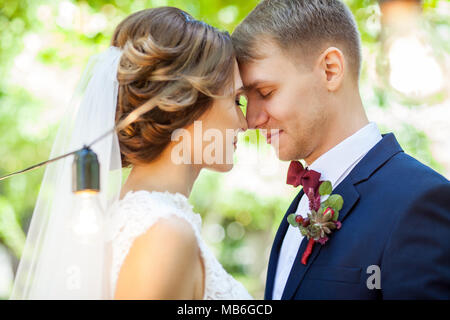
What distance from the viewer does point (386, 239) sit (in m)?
2.57

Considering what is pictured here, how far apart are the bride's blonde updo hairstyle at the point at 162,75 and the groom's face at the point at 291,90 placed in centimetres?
50

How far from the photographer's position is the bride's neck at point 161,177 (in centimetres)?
266

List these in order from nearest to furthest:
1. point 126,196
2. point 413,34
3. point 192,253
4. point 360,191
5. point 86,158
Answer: point 86,158 < point 192,253 < point 126,196 < point 360,191 < point 413,34

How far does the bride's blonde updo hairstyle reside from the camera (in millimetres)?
2588

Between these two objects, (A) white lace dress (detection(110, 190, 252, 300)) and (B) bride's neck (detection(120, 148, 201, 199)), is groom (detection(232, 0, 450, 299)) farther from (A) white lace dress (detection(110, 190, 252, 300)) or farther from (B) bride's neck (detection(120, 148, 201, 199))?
(B) bride's neck (detection(120, 148, 201, 199))

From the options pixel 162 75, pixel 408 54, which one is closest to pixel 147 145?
pixel 162 75

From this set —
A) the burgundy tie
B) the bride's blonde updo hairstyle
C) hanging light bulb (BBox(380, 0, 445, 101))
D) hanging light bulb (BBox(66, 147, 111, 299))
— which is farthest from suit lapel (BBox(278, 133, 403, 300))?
hanging light bulb (BBox(380, 0, 445, 101))

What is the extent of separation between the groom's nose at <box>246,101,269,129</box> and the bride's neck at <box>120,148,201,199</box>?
2.36 feet

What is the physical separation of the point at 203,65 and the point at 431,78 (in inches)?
161

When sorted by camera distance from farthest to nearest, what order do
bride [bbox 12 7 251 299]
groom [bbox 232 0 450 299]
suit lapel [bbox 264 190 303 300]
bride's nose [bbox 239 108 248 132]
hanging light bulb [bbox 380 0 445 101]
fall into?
Result: hanging light bulb [bbox 380 0 445 101] < suit lapel [bbox 264 190 303 300] < bride's nose [bbox 239 108 248 132] < groom [bbox 232 0 450 299] < bride [bbox 12 7 251 299]

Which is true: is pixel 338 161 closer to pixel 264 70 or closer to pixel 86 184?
pixel 264 70

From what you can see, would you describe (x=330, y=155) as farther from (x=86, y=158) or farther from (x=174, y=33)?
(x=86, y=158)
